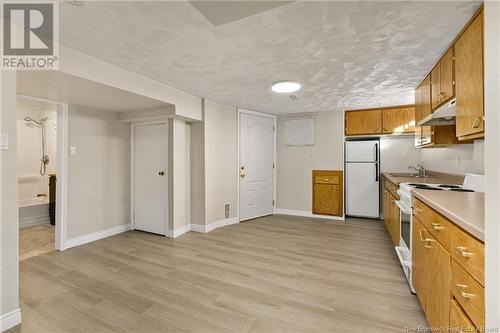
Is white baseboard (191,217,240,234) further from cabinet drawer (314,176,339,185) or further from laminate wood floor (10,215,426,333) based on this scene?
cabinet drawer (314,176,339,185)

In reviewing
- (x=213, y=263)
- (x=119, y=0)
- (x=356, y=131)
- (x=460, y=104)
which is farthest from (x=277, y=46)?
(x=356, y=131)

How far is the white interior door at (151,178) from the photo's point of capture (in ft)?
12.2

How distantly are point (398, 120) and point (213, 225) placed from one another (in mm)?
3904

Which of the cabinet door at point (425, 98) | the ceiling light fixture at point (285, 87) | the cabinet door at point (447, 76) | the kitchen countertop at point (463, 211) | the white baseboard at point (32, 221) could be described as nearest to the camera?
the kitchen countertop at point (463, 211)

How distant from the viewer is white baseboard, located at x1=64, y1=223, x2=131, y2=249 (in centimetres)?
318

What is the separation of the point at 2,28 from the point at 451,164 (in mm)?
4600

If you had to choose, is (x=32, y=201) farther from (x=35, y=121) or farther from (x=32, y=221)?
(x=35, y=121)

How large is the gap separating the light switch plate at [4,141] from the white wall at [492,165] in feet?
9.01

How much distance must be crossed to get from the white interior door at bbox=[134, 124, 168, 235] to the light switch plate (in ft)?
6.90

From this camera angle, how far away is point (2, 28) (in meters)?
1.60

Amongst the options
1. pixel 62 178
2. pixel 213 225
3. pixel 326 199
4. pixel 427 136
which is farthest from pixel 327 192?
pixel 62 178

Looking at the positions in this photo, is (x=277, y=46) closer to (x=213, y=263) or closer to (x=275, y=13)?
(x=275, y=13)

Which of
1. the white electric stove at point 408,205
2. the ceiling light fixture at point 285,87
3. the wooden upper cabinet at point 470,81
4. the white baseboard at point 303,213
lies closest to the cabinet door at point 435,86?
the wooden upper cabinet at point 470,81

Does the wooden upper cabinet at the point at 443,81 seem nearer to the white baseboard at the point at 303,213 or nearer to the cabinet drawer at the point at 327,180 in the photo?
the cabinet drawer at the point at 327,180
